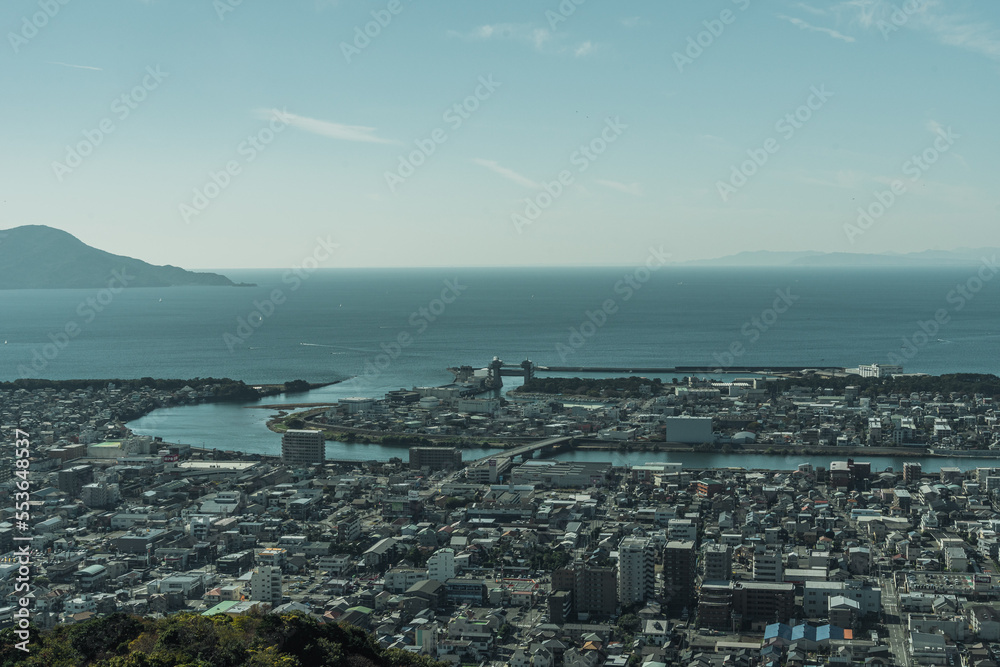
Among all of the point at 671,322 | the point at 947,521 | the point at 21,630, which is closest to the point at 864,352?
the point at 671,322

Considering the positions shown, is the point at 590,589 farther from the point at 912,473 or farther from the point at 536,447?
the point at 536,447

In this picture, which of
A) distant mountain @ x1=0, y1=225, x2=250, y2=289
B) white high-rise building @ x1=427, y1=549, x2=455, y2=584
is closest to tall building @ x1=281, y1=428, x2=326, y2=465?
white high-rise building @ x1=427, y1=549, x2=455, y2=584

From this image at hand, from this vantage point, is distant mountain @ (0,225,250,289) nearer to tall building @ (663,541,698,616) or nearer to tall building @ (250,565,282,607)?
tall building @ (250,565,282,607)

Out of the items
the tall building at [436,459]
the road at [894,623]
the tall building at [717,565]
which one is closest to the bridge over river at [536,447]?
the tall building at [436,459]

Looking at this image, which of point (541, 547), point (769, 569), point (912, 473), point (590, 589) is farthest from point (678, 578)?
point (912, 473)

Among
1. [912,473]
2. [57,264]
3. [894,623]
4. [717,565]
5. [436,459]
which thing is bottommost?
[894,623]

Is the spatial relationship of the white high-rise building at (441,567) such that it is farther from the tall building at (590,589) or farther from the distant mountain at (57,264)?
the distant mountain at (57,264)
